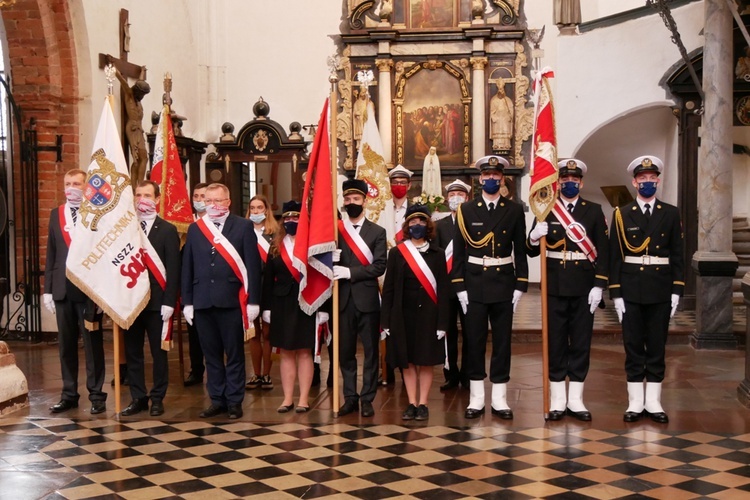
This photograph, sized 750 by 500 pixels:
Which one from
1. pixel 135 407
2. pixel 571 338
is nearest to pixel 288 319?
pixel 135 407

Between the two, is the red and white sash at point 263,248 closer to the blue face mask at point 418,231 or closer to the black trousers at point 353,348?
the black trousers at point 353,348

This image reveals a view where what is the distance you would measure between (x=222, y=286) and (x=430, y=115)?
9476mm

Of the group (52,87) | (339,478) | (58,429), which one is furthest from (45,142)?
(339,478)

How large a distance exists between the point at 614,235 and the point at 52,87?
257 inches

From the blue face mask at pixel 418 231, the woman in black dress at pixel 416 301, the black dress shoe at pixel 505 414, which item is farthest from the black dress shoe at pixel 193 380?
the black dress shoe at pixel 505 414

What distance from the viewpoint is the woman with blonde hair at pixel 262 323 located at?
7.51 meters

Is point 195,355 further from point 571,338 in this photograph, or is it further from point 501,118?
point 501,118

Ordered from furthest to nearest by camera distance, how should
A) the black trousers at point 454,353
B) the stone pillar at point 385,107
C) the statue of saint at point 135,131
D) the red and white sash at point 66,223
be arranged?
the stone pillar at point 385,107, the statue of saint at point 135,131, the black trousers at point 454,353, the red and white sash at point 66,223

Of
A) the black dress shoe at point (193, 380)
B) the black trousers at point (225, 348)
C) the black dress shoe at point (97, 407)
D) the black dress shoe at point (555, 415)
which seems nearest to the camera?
the black dress shoe at point (555, 415)

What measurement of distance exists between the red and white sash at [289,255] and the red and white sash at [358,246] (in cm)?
40

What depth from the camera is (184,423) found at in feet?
21.1

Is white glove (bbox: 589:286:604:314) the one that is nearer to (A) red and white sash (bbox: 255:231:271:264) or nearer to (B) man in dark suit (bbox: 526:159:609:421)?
(B) man in dark suit (bbox: 526:159:609:421)

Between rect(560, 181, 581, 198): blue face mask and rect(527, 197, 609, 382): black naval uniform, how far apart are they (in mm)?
67

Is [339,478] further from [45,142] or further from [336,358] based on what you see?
[45,142]
